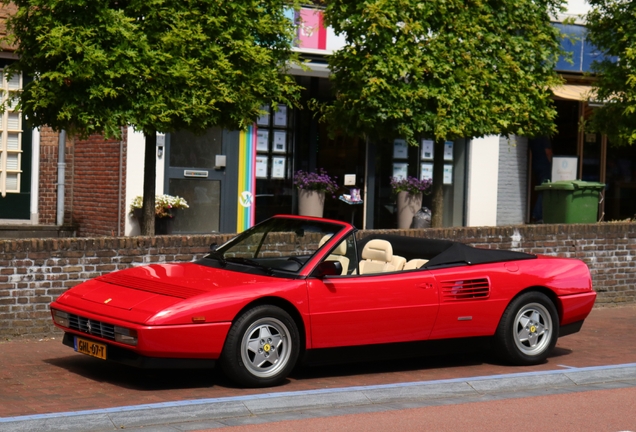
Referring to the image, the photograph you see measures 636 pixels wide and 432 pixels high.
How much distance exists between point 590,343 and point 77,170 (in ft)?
34.6

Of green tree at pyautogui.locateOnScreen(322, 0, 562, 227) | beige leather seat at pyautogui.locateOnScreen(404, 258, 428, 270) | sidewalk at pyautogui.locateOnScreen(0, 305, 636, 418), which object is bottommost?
sidewalk at pyautogui.locateOnScreen(0, 305, 636, 418)

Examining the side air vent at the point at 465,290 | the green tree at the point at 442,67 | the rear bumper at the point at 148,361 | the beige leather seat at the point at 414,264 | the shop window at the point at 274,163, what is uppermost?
the green tree at the point at 442,67

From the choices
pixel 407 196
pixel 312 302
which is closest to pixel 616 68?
pixel 407 196

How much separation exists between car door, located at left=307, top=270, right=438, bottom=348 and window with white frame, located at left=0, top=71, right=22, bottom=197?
10299 mm

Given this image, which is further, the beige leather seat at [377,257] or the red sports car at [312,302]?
the beige leather seat at [377,257]

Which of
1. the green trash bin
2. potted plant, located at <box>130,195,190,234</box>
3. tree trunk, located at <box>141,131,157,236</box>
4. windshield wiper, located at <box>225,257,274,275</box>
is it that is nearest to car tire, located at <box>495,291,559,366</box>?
windshield wiper, located at <box>225,257,274,275</box>

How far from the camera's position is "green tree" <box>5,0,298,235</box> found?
10.4m

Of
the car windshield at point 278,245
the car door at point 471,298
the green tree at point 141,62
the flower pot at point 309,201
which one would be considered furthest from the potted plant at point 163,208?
the car door at point 471,298

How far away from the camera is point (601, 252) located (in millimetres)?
13812

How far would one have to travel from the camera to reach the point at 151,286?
7988 millimetres

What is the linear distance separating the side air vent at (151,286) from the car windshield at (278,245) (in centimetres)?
79

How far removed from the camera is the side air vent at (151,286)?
7.69 metres

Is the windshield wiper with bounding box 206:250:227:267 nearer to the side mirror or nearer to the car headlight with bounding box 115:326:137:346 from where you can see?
the side mirror

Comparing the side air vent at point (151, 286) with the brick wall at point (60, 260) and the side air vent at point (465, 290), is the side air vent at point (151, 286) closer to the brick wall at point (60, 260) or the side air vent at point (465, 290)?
the brick wall at point (60, 260)
